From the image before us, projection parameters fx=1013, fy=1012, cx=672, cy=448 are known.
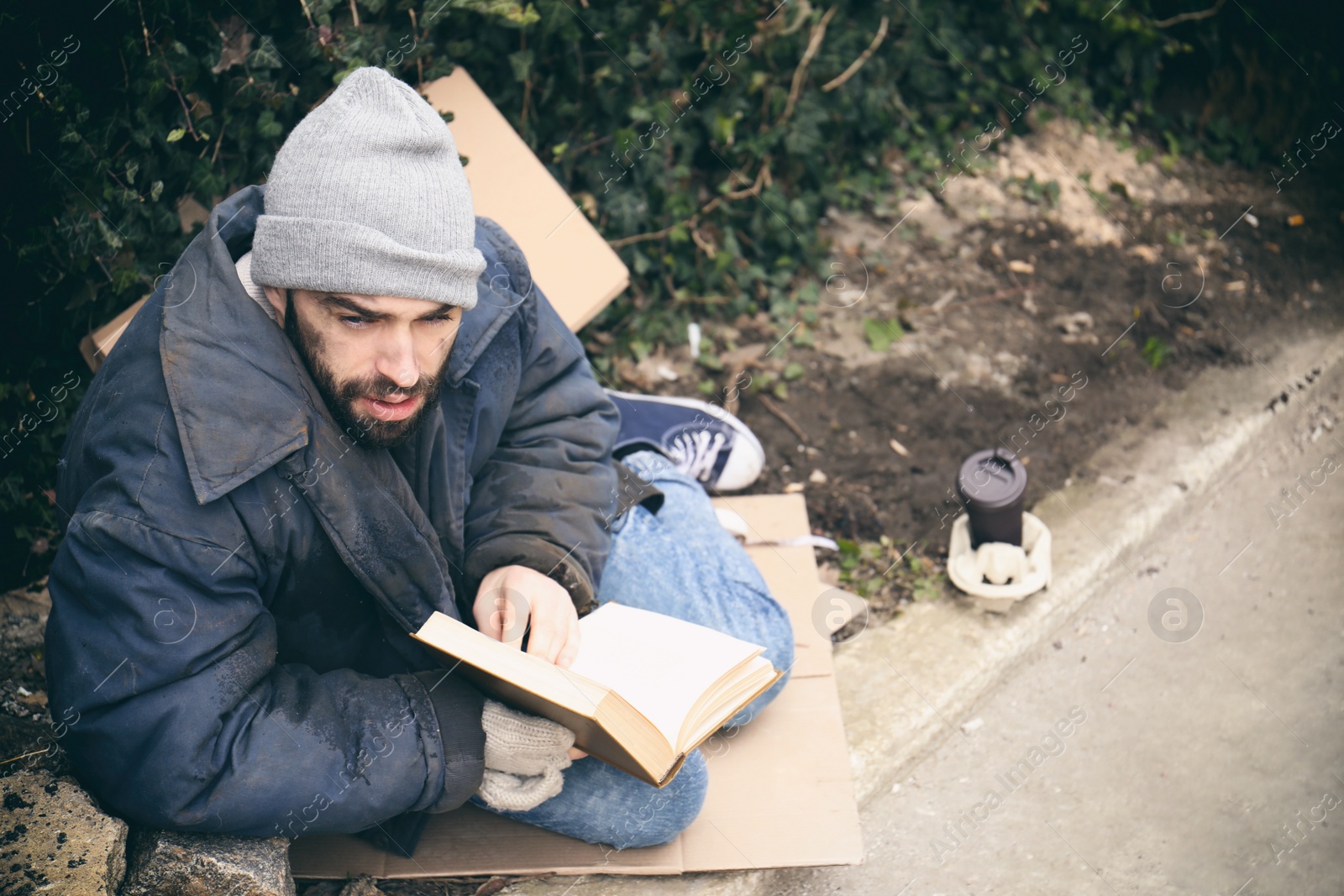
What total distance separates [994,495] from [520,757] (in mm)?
1610

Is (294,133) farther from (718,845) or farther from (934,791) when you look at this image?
(934,791)

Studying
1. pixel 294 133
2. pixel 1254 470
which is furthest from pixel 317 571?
pixel 1254 470

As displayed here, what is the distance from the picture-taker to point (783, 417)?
368 centimetres

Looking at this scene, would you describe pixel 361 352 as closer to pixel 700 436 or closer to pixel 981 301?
pixel 700 436

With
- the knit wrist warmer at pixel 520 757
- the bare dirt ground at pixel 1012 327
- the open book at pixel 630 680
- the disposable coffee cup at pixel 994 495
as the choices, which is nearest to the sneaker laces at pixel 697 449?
the bare dirt ground at pixel 1012 327

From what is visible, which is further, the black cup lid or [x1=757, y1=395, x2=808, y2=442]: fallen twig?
[x1=757, y1=395, x2=808, y2=442]: fallen twig

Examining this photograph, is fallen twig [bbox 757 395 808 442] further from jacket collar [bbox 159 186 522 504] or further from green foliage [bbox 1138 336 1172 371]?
A: jacket collar [bbox 159 186 522 504]

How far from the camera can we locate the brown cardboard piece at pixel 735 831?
2240 millimetres

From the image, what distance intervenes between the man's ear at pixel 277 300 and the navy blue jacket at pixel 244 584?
0.08 m

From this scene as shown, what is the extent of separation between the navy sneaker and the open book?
1.08 m

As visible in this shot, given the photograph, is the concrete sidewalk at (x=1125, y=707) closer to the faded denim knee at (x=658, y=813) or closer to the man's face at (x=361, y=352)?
the faded denim knee at (x=658, y=813)

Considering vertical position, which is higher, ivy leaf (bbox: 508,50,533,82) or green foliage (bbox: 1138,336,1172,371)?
ivy leaf (bbox: 508,50,533,82)

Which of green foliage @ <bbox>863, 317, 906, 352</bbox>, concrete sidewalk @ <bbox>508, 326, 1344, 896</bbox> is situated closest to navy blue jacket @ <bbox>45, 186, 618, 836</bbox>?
concrete sidewalk @ <bbox>508, 326, 1344, 896</bbox>

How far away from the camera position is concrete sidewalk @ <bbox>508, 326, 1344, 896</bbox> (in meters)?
2.58
